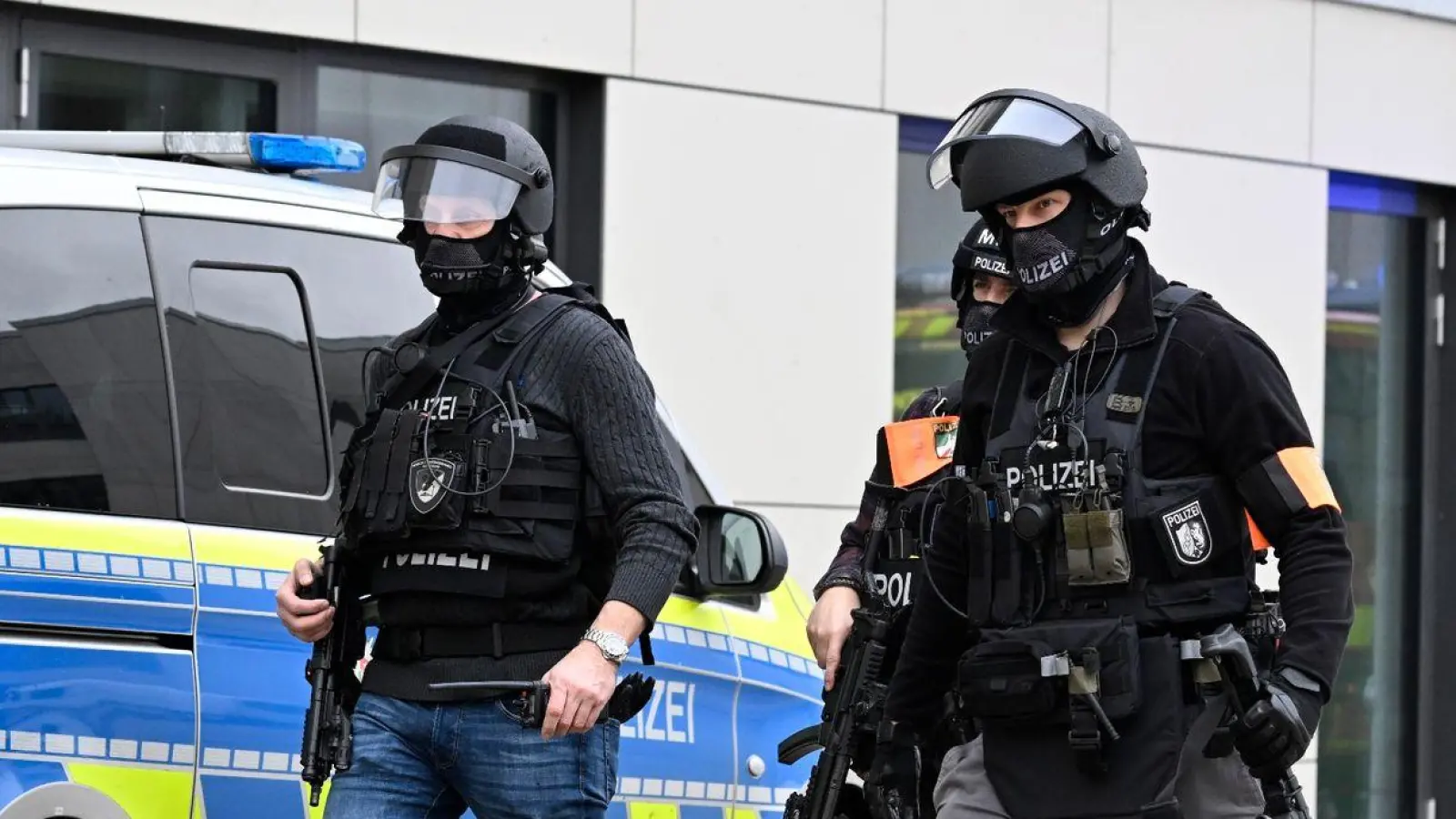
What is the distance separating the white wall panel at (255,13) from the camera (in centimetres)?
736

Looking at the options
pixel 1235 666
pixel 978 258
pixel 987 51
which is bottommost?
pixel 1235 666

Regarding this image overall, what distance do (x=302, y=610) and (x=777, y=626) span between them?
5.41 feet

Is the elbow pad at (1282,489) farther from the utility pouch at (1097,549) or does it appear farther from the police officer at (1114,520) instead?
the utility pouch at (1097,549)

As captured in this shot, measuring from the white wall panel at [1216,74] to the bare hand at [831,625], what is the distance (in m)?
5.10

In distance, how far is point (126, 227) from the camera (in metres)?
4.51

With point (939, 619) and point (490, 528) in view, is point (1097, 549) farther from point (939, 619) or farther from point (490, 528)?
point (490, 528)

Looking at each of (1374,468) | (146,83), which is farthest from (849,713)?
(1374,468)

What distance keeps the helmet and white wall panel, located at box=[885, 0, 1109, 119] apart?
5360 mm

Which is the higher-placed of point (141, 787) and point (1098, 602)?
point (1098, 602)

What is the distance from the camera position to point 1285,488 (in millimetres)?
3609

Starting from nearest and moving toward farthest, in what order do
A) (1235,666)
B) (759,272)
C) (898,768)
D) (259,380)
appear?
(1235,666), (898,768), (259,380), (759,272)

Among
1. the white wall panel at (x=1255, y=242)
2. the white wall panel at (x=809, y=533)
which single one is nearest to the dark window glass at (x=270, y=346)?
the white wall panel at (x=809, y=533)

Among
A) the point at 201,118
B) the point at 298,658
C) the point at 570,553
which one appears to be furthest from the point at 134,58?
Result: the point at 570,553

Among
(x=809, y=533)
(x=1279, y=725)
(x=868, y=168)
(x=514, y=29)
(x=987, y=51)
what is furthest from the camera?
(x=987, y=51)
